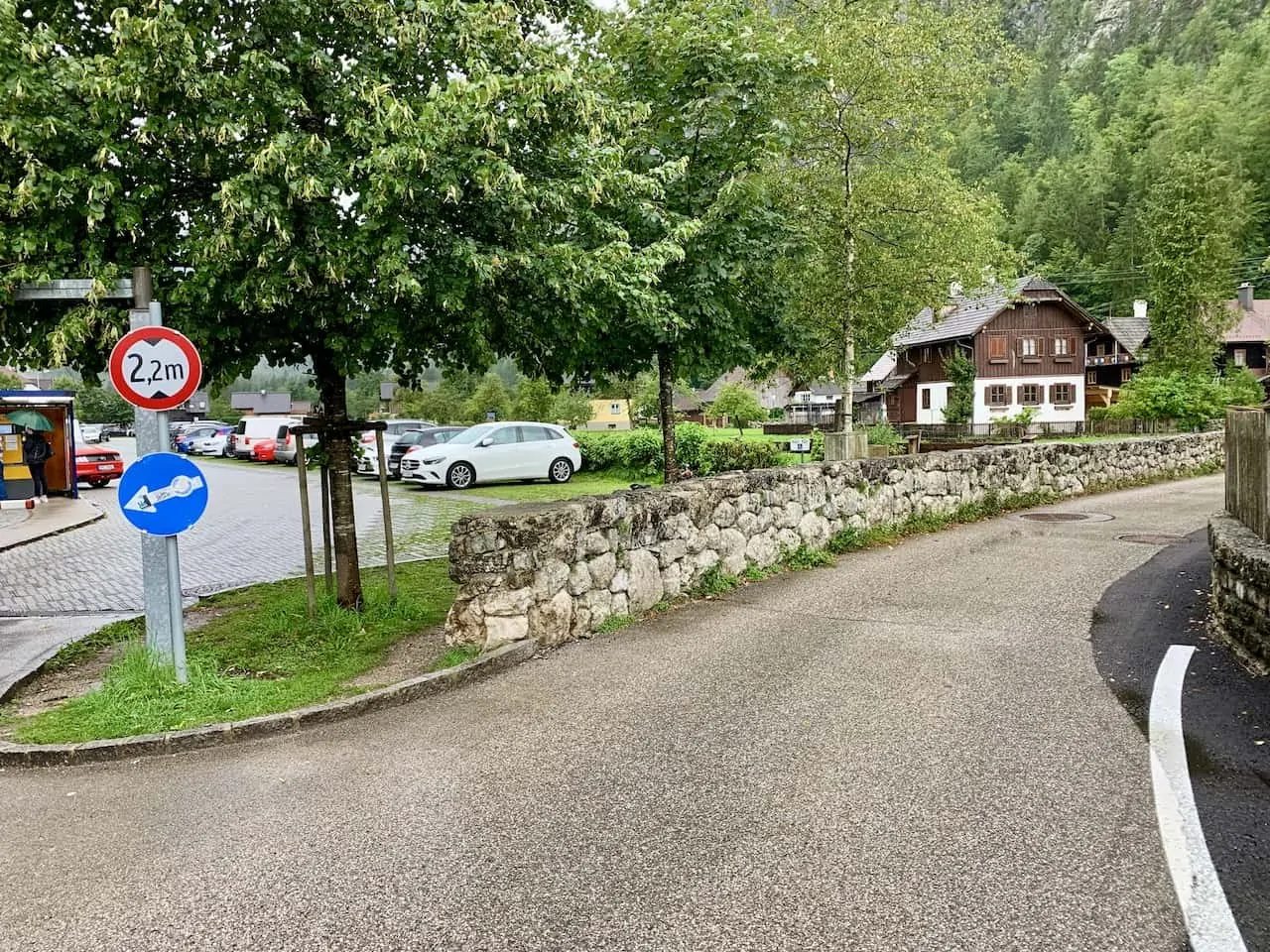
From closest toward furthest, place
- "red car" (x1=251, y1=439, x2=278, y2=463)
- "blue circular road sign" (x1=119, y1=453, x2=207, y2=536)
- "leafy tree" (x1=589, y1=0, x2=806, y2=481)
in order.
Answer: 1. "blue circular road sign" (x1=119, y1=453, x2=207, y2=536)
2. "leafy tree" (x1=589, y1=0, x2=806, y2=481)
3. "red car" (x1=251, y1=439, x2=278, y2=463)

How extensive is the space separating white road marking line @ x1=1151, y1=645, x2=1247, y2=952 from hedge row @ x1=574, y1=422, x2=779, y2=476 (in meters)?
17.1

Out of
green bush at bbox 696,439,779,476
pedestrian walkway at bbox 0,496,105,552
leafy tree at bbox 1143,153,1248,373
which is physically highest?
leafy tree at bbox 1143,153,1248,373

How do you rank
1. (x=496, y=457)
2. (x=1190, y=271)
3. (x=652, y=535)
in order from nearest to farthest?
(x=652, y=535), (x=496, y=457), (x=1190, y=271)

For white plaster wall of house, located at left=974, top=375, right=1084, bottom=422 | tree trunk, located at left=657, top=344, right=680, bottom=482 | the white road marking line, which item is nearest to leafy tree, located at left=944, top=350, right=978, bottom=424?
white plaster wall of house, located at left=974, top=375, right=1084, bottom=422

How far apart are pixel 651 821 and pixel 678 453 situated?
21222 millimetres

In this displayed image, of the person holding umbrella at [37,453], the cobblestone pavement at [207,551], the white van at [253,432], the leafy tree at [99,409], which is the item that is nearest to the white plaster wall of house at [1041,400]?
the white van at [253,432]

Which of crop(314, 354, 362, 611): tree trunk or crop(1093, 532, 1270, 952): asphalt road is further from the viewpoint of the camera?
crop(314, 354, 362, 611): tree trunk

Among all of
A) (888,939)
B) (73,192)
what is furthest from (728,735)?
(73,192)

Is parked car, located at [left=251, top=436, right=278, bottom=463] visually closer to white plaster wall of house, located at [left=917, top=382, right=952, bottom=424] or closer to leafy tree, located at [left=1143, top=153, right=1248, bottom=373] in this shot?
white plaster wall of house, located at [left=917, top=382, right=952, bottom=424]

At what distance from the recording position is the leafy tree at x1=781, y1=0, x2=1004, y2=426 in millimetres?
17297

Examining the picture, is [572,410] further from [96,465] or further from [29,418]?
[29,418]

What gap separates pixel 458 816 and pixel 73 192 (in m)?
4.45

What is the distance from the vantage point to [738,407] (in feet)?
234

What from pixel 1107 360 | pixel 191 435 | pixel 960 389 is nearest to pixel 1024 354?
pixel 960 389
